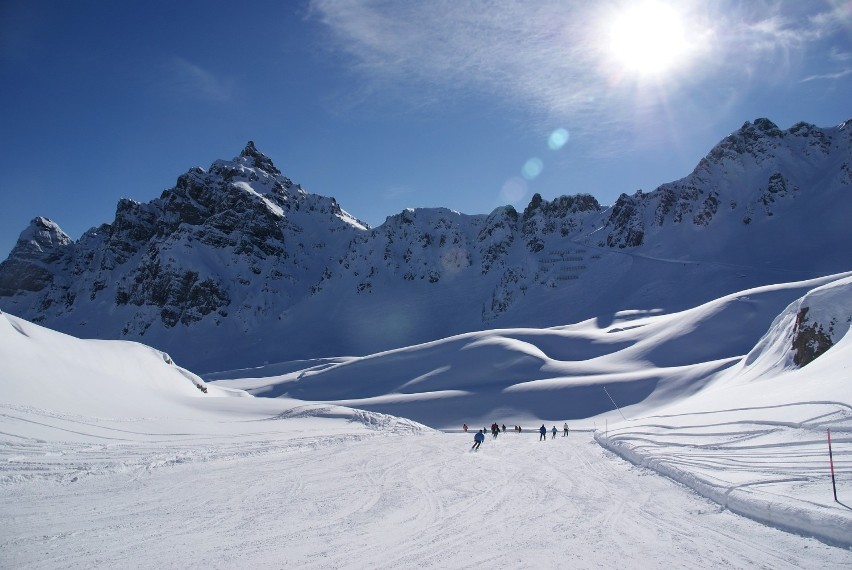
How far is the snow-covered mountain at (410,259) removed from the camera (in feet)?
322

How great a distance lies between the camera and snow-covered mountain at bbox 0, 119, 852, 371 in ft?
322

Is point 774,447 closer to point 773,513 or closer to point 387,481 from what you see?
point 773,513

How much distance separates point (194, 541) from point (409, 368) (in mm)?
56390

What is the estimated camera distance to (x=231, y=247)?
490 ft

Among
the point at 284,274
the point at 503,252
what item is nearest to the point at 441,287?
the point at 503,252

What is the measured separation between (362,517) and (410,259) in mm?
131928

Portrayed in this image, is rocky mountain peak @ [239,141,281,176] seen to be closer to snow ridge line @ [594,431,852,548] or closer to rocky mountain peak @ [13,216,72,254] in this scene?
rocky mountain peak @ [13,216,72,254]

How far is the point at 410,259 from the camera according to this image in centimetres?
14075

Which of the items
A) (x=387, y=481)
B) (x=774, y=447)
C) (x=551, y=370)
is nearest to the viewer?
(x=774, y=447)

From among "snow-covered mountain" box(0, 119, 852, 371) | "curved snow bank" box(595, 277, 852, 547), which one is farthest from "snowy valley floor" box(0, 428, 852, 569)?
"snow-covered mountain" box(0, 119, 852, 371)

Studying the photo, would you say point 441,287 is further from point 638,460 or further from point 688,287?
point 638,460

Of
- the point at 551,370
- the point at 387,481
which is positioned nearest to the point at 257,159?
the point at 551,370

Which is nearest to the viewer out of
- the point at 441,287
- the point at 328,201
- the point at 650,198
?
the point at 650,198

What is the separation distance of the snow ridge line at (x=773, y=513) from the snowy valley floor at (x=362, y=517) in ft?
0.58
